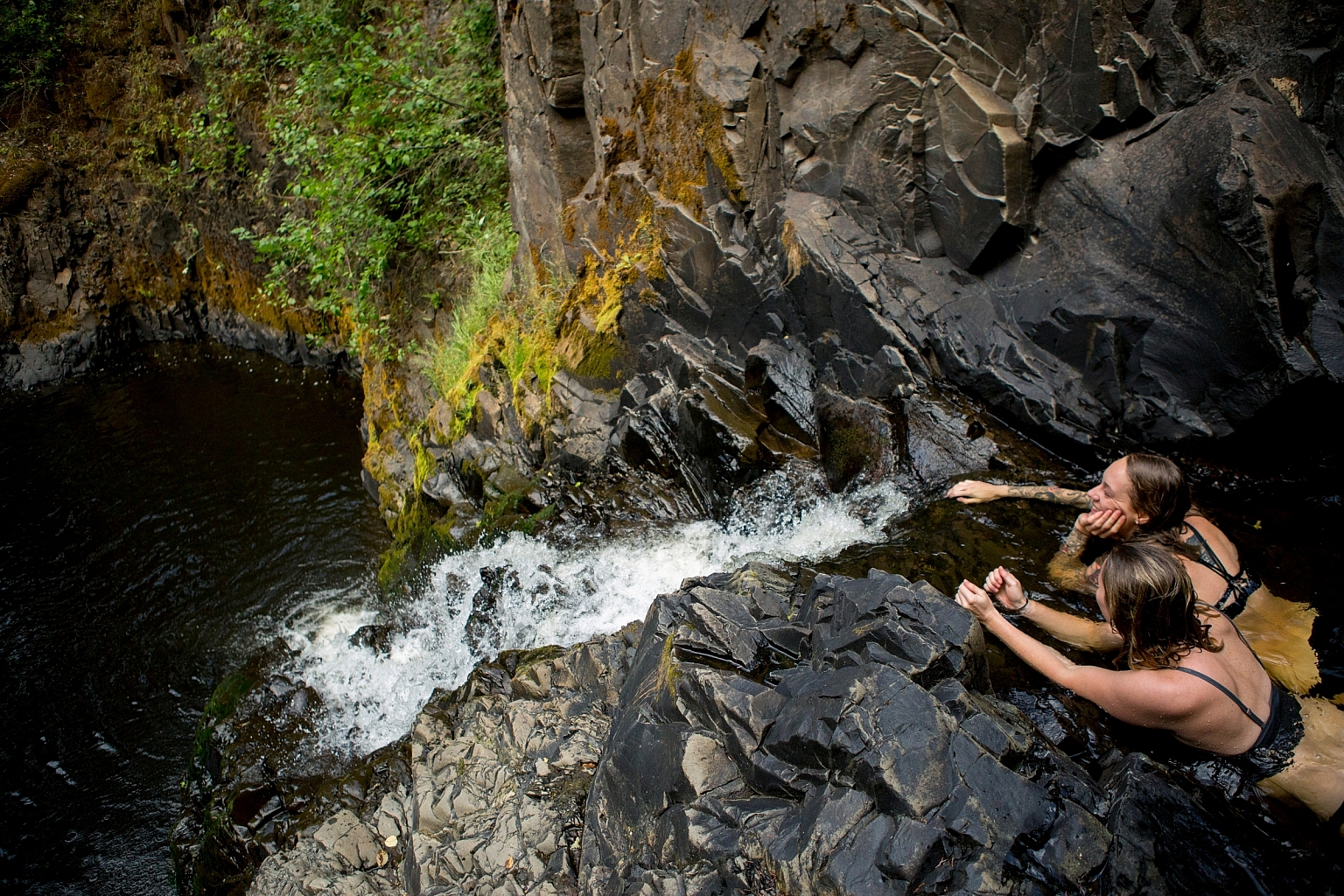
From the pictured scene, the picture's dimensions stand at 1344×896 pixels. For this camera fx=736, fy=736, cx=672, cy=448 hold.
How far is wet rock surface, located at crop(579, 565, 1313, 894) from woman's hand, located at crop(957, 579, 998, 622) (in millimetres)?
198

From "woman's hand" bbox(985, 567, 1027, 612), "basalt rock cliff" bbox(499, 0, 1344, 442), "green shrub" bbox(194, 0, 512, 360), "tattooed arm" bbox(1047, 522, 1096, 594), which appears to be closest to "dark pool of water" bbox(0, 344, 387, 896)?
"green shrub" bbox(194, 0, 512, 360)

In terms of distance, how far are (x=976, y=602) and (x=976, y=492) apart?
1.36 m

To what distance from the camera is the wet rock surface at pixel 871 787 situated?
204 centimetres

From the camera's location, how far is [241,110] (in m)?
12.7

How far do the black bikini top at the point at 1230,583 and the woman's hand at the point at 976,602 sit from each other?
96cm

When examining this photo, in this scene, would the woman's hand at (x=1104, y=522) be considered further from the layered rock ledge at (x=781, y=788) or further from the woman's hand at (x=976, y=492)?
the layered rock ledge at (x=781, y=788)

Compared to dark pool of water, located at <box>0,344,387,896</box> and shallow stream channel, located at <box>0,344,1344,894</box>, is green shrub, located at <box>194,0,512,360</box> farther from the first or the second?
shallow stream channel, located at <box>0,344,1344,894</box>

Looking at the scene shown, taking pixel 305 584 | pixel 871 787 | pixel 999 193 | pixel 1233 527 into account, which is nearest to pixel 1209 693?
pixel 871 787

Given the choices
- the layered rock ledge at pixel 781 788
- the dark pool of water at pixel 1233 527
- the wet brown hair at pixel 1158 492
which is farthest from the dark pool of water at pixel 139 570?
the wet brown hair at pixel 1158 492

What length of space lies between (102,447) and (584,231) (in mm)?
9018

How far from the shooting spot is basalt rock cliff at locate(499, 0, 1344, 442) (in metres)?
3.56

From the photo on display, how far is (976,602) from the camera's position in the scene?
9.78ft

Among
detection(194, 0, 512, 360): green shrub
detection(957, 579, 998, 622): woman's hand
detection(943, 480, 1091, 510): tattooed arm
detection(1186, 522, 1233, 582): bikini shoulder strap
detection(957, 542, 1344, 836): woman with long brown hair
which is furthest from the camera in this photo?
detection(194, 0, 512, 360): green shrub

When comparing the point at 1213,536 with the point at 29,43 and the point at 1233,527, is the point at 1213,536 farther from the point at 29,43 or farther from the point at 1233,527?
the point at 29,43
